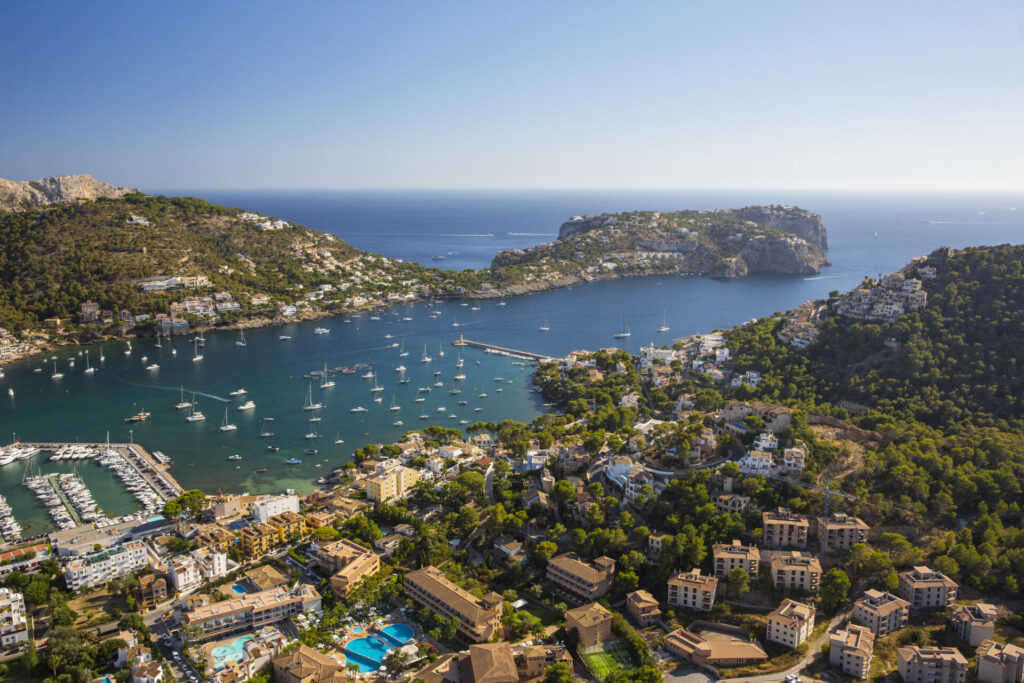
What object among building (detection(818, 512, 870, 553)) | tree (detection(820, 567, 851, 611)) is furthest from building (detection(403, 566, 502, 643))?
building (detection(818, 512, 870, 553))

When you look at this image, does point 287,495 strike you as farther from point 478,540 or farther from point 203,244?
point 203,244

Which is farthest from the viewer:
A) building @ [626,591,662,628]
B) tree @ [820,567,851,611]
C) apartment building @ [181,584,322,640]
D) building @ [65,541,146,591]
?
building @ [65,541,146,591]

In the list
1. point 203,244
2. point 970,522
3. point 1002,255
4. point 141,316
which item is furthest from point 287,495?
point 203,244

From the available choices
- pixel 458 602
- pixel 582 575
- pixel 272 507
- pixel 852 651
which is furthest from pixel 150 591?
pixel 852 651

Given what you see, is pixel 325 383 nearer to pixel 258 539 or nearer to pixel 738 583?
pixel 258 539

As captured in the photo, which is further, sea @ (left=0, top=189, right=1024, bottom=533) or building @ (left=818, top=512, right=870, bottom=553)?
sea @ (left=0, top=189, right=1024, bottom=533)

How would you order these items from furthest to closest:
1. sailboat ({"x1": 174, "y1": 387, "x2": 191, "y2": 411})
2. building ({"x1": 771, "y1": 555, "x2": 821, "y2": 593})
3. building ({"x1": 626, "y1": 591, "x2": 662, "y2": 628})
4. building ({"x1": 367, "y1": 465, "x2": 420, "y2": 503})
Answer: sailboat ({"x1": 174, "y1": 387, "x2": 191, "y2": 411}) < building ({"x1": 367, "y1": 465, "x2": 420, "y2": 503}) < building ({"x1": 771, "y1": 555, "x2": 821, "y2": 593}) < building ({"x1": 626, "y1": 591, "x2": 662, "y2": 628})

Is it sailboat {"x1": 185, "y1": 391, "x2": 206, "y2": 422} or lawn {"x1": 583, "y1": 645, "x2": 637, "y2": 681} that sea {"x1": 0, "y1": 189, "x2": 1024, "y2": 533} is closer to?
sailboat {"x1": 185, "y1": 391, "x2": 206, "y2": 422}
